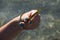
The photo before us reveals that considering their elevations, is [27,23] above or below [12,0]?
below

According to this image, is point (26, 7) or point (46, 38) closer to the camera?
point (46, 38)

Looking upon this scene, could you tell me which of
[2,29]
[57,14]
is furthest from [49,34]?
[2,29]

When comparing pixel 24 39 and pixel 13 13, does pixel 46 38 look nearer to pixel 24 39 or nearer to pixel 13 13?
pixel 24 39

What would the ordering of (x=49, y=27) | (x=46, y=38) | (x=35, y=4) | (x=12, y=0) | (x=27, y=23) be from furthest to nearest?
(x=12, y=0), (x=35, y=4), (x=49, y=27), (x=46, y=38), (x=27, y=23)

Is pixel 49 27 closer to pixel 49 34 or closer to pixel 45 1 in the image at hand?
pixel 49 34

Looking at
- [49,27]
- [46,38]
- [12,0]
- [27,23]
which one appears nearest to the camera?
[27,23]

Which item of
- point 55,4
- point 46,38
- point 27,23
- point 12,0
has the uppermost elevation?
point 12,0
